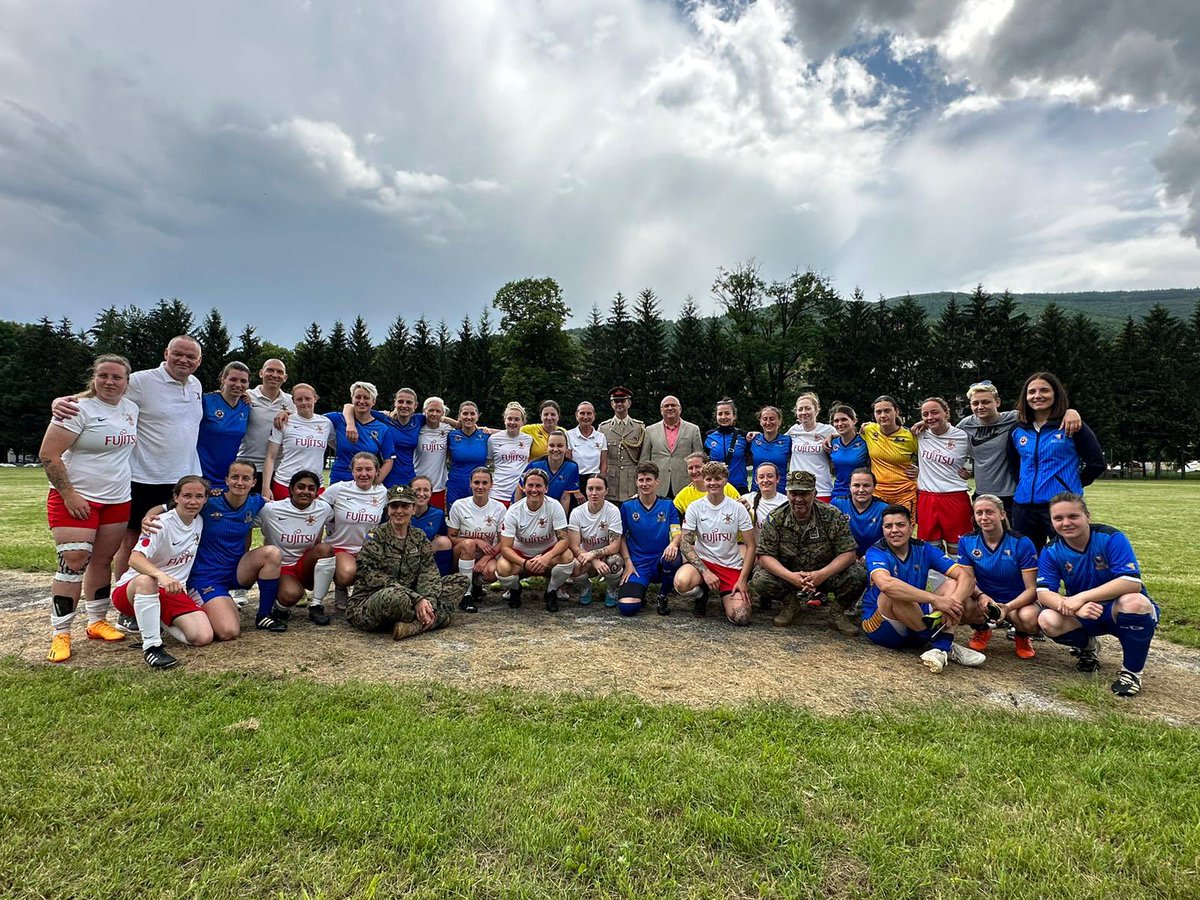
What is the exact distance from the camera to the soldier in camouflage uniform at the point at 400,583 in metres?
5.12

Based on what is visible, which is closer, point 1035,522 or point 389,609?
point 389,609

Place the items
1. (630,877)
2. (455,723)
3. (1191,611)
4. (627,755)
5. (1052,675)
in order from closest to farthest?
1. (630,877)
2. (627,755)
3. (455,723)
4. (1052,675)
5. (1191,611)

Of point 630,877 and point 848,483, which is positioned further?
point 848,483

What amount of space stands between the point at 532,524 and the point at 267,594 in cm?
260

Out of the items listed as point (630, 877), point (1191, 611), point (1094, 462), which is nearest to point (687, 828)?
point (630, 877)

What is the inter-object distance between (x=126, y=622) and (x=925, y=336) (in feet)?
151

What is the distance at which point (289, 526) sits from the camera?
5676 mm

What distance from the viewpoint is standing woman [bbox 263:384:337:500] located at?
618 cm

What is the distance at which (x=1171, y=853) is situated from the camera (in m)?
2.32

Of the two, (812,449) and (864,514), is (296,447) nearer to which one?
(812,449)

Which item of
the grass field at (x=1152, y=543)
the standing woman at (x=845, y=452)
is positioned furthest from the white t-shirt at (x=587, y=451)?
the grass field at (x=1152, y=543)

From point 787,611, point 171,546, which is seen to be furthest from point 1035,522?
point 171,546

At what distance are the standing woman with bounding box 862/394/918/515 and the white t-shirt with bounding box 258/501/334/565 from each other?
19.7 feet

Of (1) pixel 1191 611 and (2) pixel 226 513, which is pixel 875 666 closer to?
(1) pixel 1191 611
